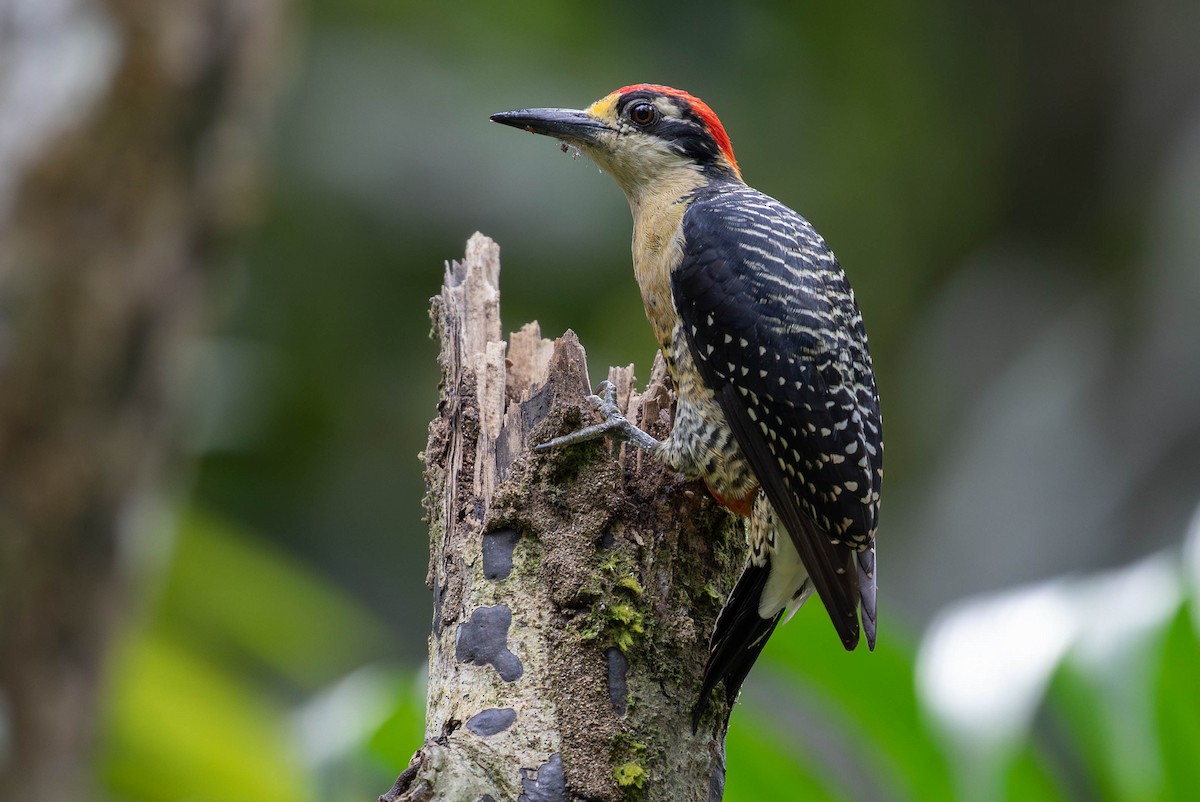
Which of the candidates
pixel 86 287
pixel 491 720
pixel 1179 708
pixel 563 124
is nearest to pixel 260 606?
pixel 86 287

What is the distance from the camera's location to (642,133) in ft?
13.8

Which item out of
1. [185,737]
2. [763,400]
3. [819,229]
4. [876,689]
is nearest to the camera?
[763,400]

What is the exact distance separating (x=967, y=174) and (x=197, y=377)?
302 inches

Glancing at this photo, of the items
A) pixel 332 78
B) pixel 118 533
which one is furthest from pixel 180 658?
pixel 332 78

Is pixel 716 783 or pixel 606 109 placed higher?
pixel 606 109

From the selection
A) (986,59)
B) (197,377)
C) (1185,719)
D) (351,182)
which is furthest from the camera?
(986,59)

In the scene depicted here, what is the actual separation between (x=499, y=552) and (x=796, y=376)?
1001 mm

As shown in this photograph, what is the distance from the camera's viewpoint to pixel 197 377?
21.3 feet

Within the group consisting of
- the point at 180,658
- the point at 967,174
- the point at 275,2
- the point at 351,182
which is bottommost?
the point at 180,658

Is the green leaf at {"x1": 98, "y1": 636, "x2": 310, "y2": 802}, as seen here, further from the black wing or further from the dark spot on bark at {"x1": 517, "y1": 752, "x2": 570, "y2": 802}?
the dark spot on bark at {"x1": 517, "y1": 752, "x2": 570, "y2": 802}

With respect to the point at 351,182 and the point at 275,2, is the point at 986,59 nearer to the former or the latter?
the point at 351,182

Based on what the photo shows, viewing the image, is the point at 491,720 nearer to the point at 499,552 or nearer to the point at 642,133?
the point at 499,552

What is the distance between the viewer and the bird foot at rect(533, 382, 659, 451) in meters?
3.03

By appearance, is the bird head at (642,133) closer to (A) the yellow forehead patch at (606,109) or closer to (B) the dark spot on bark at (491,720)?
(A) the yellow forehead patch at (606,109)
